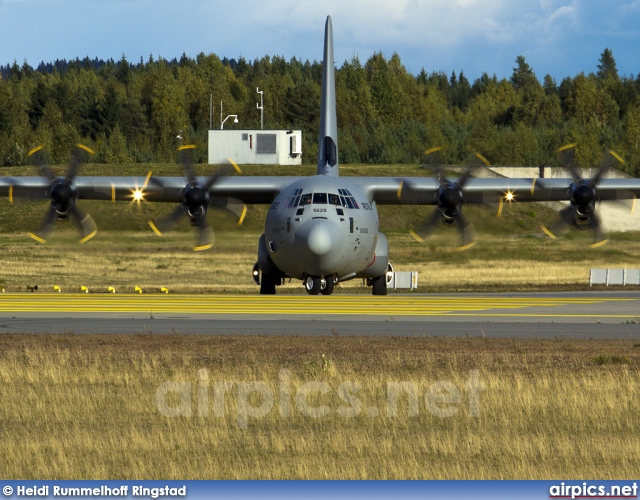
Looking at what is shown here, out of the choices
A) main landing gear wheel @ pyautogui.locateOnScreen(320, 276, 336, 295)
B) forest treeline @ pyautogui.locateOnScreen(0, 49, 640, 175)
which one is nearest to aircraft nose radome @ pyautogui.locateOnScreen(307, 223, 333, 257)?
main landing gear wheel @ pyautogui.locateOnScreen(320, 276, 336, 295)

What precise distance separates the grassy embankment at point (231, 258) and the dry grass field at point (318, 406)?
17.5 meters

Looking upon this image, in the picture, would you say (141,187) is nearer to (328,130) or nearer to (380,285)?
(328,130)

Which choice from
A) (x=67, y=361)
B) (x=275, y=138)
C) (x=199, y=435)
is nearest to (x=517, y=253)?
(x=275, y=138)

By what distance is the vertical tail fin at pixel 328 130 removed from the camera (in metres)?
38.3

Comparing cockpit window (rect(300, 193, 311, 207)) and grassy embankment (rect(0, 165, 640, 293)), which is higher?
cockpit window (rect(300, 193, 311, 207))

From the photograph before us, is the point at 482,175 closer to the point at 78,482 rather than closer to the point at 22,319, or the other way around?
the point at 22,319

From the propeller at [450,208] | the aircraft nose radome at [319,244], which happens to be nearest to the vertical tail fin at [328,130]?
the propeller at [450,208]

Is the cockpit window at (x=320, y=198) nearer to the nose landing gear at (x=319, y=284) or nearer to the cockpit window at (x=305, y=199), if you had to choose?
the cockpit window at (x=305, y=199)

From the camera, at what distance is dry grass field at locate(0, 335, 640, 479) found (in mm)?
12383

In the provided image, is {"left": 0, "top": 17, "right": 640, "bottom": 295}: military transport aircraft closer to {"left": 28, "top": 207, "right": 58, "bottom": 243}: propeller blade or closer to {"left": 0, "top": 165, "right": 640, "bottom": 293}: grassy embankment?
{"left": 28, "top": 207, "right": 58, "bottom": 243}: propeller blade

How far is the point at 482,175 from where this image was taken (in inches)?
3681

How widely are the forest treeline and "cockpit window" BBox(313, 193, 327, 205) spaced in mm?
78119

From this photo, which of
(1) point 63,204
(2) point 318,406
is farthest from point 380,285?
(2) point 318,406

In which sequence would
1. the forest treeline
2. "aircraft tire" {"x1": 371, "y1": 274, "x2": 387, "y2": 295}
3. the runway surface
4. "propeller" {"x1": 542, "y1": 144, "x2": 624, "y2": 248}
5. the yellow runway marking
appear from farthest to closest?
the forest treeline < "aircraft tire" {"x1": 371, "y1": 274, "x2": 387, "y2": 295} < "propeller" {"x1": 542, "y1": 144, "x2": 624, "y2": 248} < the yellow runway marking < the runway surface
